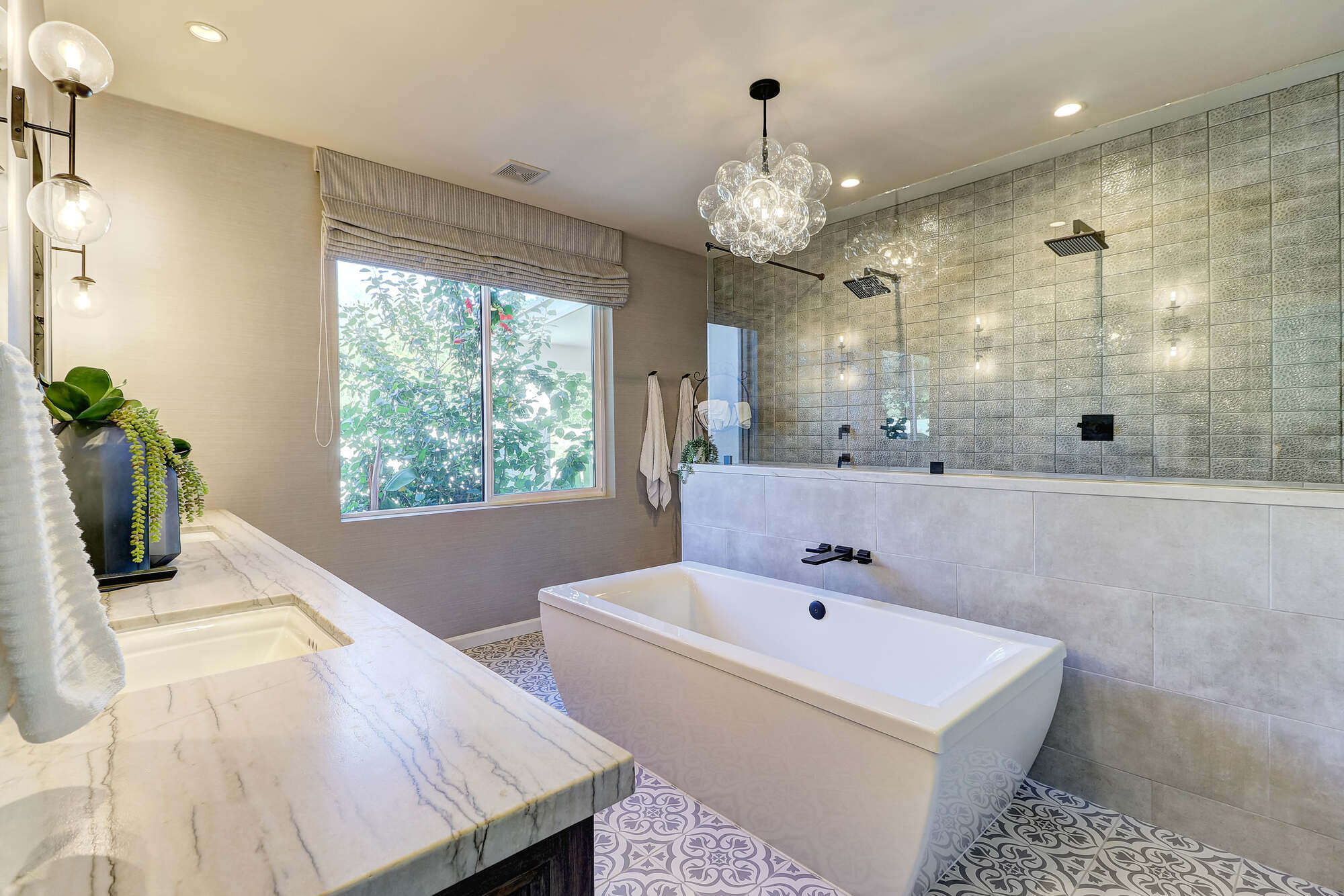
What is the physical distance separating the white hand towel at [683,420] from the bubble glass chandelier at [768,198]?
2153 mm

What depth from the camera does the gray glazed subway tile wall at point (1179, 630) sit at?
1.73 meters

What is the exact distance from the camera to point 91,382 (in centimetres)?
129

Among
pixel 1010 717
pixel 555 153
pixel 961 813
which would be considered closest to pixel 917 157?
pixel 555 153

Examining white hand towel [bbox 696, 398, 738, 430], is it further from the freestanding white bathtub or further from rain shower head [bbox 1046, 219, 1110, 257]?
rain shower head [bbox 1046, 219, 1110, 257]

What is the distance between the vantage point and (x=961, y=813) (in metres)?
1.61

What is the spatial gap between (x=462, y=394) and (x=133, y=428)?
7.82 ft

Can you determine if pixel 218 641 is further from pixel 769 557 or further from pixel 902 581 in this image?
pixel 769 557

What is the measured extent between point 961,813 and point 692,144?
9.27 ft

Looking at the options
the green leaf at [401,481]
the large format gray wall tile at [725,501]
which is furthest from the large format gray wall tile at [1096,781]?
the green leaf at [401,481]

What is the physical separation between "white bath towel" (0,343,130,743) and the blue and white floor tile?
1.53 metres

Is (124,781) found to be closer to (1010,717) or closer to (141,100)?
(1010,717)

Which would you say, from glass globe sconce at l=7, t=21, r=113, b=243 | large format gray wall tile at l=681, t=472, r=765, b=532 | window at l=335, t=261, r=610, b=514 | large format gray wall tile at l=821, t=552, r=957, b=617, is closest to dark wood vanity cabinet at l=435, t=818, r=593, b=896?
glass globe sconce at l=7, t=21, r=113, b=243

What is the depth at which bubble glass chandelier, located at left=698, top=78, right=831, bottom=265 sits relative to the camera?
2.31 meters

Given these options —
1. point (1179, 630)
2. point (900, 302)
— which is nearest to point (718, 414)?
point (900, 302)
